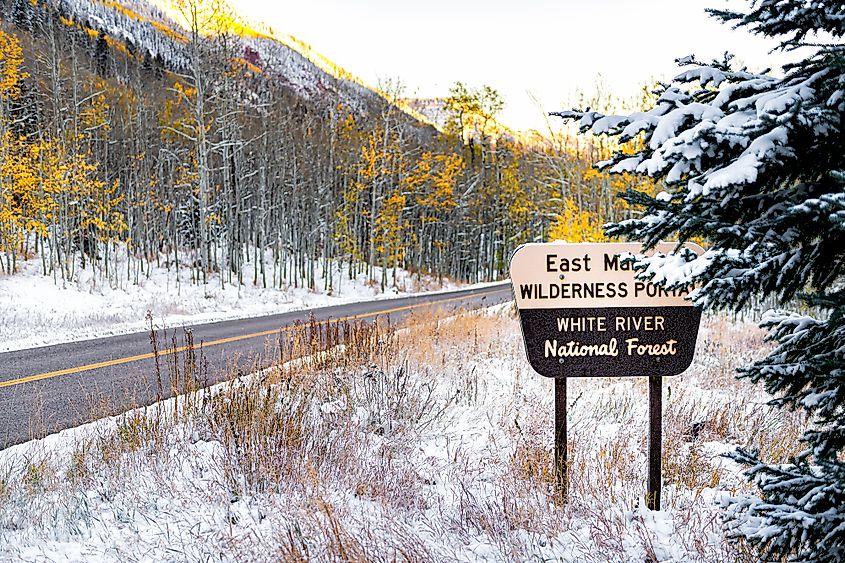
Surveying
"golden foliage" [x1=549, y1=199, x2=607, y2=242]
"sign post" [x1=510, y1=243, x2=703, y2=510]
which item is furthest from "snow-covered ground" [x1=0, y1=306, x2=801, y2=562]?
"golden foliage" [x1=549, y1=199, x2=607, y2=242]

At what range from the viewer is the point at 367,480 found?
384 cm

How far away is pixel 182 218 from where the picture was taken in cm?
3953

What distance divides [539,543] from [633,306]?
62.0 inches

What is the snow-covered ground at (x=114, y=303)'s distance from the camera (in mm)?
12258

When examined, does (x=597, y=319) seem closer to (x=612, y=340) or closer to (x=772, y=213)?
(x=612, y=340)

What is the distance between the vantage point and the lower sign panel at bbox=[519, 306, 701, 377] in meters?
3.82

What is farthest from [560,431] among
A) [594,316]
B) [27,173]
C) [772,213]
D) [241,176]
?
[241,176]

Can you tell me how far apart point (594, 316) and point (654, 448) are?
0.92 m

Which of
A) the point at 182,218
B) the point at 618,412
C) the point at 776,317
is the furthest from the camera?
the point at 182,218

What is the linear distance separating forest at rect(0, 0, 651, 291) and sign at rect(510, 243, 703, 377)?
14728 mm

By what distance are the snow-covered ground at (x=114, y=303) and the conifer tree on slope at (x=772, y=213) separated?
434 inches

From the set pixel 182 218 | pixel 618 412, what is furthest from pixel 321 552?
pixel 182 218

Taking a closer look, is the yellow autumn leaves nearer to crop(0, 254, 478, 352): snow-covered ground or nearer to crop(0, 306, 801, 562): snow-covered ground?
crop(0, 254, 478, 352): snow-covered ground

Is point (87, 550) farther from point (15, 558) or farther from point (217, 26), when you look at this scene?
point (217, 26)
